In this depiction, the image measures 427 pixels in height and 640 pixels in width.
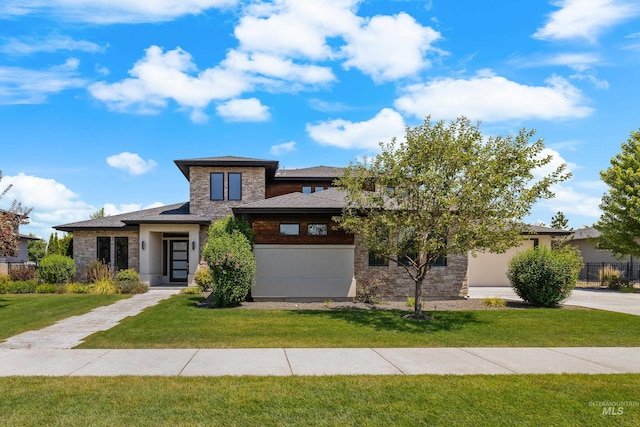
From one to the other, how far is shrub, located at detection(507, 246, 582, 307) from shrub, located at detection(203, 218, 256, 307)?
10.3 m

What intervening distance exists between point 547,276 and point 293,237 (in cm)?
974

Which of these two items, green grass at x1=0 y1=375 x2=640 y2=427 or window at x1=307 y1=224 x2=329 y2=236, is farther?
window at x1=307 y1=224 x2=329 y2=236

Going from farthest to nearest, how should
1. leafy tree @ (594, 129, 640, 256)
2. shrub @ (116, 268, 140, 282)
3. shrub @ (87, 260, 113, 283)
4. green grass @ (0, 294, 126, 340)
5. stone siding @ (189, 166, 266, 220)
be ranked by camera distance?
leafy tree @ (594, 129, 640, 256) < stone siding @ (189, 166, 266, 220) < shrub @ (87, 260, 113, 283) < shrub @ (116, 268, 140, 282) < green grass @ (0, 294, 126, 340)

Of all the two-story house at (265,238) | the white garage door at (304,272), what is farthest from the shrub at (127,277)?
the white garage door at (304,272)

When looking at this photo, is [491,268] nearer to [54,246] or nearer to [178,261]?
[178,261]

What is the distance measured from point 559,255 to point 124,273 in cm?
1958

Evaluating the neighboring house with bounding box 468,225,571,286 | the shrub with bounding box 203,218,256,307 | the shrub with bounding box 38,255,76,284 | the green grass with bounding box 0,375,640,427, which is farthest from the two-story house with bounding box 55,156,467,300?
the neighboring house with bounding box 468,225,571,286

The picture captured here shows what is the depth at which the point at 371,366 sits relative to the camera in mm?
8031

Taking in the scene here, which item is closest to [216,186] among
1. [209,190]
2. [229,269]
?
[209,190]

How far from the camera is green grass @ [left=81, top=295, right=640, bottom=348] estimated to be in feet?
33.6

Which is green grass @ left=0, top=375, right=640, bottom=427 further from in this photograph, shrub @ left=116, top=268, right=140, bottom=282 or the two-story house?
shrub @ left=116, top=268, right=140, bottom=282

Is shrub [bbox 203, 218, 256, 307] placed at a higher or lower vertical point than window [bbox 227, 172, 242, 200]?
lower

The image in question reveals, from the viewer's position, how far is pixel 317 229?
18203 millimetres

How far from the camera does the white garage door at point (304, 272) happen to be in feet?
58.6
